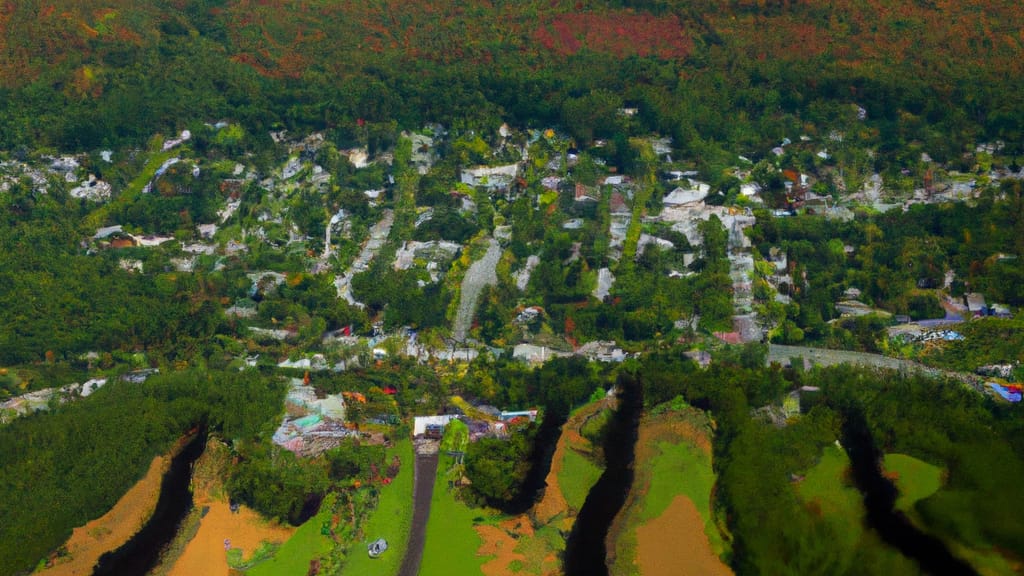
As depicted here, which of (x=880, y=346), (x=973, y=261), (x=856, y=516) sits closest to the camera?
(x=856, y=516)

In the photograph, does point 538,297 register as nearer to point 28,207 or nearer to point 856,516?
point 856,516

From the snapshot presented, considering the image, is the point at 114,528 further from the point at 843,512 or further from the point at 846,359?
the point at 846,359

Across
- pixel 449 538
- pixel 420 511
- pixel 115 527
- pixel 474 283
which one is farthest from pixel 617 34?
pixel 115 527

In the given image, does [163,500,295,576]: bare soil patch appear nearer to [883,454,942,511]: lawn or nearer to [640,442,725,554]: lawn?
[640,442,725,554]: lawn

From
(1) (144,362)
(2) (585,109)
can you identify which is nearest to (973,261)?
(2) (585,109)

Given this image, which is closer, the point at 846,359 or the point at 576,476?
the point at 576,476

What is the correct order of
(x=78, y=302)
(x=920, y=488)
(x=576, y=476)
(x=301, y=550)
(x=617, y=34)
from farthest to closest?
(x=617, y=34), (x=78, y=302), (x=576, y=476), (x=301, y=550), (x=920, y=488)

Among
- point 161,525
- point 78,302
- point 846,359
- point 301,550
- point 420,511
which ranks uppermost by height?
point 78,302
